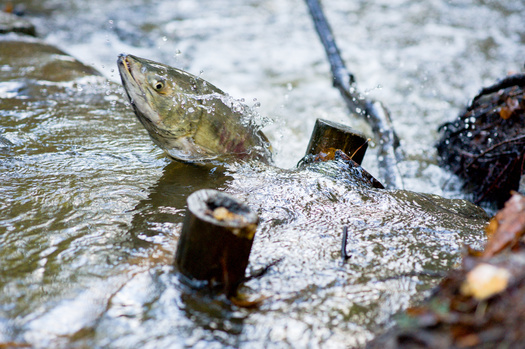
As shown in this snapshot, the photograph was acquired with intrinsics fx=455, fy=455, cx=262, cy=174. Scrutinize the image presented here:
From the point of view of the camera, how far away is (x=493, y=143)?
3.90 meters

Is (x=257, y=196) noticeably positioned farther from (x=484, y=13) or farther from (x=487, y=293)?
(x=484, y=13)

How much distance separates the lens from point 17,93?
Result: 14.3 feet

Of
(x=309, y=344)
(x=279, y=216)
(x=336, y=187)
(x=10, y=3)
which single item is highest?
(x=10, y=3)

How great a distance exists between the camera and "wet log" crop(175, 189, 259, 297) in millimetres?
1835

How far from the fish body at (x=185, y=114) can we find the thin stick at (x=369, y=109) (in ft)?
4.52

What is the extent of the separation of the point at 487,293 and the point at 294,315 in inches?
29.8

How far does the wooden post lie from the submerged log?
116 centimetres

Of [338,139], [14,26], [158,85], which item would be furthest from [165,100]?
[14,26]

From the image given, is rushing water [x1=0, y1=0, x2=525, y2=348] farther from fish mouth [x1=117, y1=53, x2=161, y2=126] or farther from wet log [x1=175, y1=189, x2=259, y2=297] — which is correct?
fish mouth [x1=117, y1=53, x2=161, y2=126]

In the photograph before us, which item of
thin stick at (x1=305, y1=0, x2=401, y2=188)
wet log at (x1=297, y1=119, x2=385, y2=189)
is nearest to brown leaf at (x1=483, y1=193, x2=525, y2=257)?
wet log at (x1=297, y1=119, x2=385, y2=189)

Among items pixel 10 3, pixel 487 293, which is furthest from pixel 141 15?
pixel 487 293

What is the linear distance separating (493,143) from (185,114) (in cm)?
266

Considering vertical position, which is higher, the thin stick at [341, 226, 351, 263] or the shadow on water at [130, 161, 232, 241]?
Result: the thin stick at [341, 226, 351, 263]

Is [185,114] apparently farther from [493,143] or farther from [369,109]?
[493,143]
